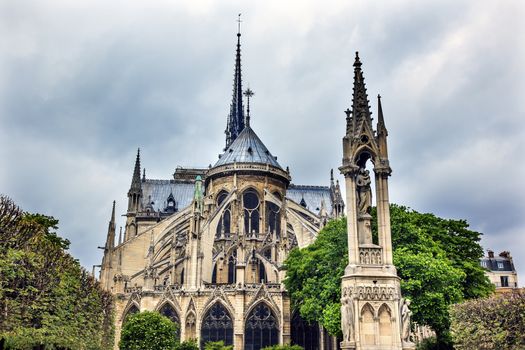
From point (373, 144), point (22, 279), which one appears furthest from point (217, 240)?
point (373, 144)

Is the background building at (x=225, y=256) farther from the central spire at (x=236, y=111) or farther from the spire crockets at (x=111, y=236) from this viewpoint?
the central spire at (x=236, y=111)

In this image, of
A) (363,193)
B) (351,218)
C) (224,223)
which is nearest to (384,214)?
(351,218)

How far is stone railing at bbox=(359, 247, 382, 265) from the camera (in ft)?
49.4

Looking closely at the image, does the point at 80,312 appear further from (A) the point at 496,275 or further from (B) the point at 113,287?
(A) the point at 496,275

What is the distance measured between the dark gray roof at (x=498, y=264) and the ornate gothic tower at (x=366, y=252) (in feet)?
181

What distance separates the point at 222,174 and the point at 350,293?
165 feet

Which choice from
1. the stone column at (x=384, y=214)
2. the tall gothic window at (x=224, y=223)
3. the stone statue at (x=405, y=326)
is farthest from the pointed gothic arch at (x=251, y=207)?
the stone statue at (x=405, y=326)

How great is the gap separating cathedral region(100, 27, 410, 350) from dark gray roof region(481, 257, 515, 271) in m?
16.5

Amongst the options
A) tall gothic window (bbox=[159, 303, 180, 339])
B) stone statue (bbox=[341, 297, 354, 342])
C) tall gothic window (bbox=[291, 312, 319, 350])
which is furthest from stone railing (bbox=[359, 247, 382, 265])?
tall gothic window (bbox=[159, 303, 180, 339])

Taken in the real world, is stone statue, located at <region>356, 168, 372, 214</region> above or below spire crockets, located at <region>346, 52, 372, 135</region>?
below

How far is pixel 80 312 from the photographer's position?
29.2 meters

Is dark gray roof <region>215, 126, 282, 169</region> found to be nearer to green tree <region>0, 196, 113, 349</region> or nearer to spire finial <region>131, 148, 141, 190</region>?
spire finial <region>131, 148, 141, 190</region>

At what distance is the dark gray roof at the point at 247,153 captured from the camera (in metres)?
65.2

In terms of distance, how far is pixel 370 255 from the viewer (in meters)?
15.1
